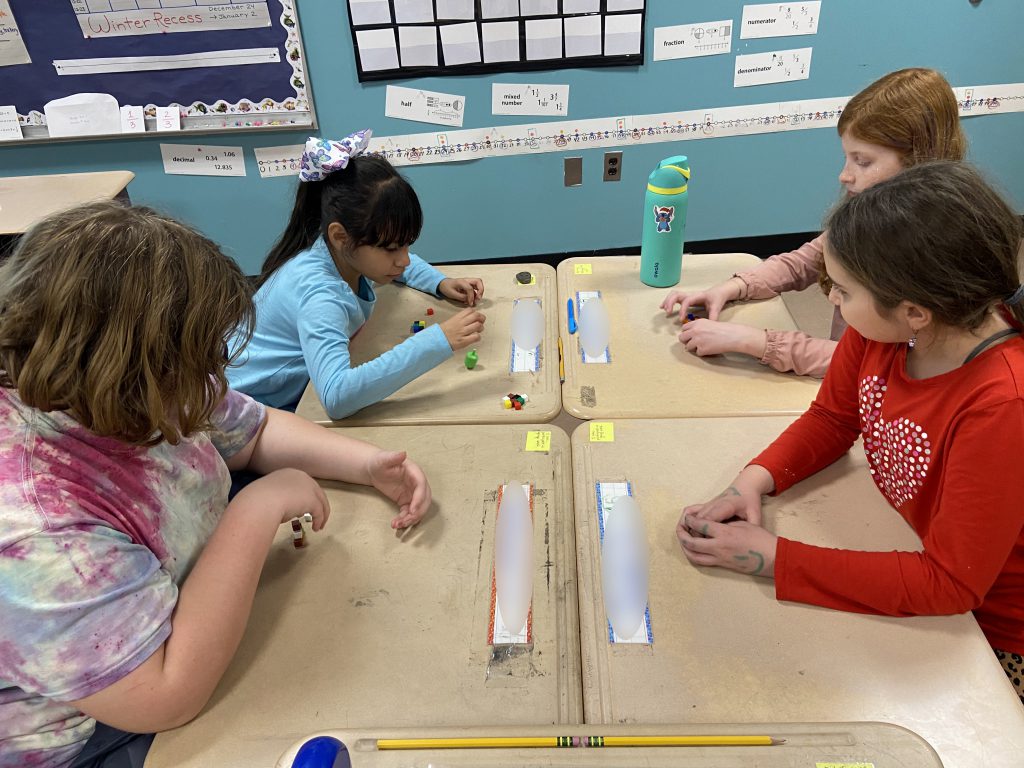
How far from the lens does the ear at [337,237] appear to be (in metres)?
1.46

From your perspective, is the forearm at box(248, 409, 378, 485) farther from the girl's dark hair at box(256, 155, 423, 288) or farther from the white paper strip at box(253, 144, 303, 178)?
the white paper strip at box(253, 144, 303, 178)

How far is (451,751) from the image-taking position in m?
0.70

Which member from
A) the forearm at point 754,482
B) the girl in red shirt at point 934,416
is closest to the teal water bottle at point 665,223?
the girl in red shirt at point 934,416

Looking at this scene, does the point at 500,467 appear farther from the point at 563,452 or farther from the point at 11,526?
the point at 11,526

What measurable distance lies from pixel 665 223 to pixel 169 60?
6.55 feet

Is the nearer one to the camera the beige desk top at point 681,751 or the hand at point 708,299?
the beige desk top at point 681,751

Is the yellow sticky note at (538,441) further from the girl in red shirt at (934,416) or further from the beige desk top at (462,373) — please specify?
the girl in red shirt at (934,416)

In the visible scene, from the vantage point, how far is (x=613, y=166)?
2.86 m

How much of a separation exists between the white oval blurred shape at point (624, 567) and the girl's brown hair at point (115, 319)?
54 cm

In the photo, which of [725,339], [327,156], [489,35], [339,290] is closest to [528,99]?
[489,35]

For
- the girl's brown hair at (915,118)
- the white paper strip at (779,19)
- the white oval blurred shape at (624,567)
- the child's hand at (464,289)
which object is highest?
the girl's brown hair at (915,118)

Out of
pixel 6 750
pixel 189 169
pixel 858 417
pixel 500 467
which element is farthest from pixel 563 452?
pixel 189 169

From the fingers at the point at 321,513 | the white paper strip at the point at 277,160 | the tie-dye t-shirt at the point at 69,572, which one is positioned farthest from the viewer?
the white paper strip at the point at 277,160

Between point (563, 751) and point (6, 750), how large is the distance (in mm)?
584
